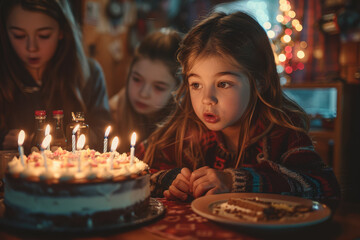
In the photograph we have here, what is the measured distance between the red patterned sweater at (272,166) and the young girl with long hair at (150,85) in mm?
549

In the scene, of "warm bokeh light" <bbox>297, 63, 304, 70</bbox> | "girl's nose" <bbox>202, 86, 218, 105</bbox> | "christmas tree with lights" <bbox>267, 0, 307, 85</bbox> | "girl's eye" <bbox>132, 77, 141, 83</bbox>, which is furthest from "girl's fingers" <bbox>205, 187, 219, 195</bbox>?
"warm bokeh light" <bbox>297, 63, 304, 70</bbox>

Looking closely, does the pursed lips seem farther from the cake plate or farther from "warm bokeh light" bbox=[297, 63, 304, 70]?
"warm bokeh light" bbox=[297, 63, 304, 70]

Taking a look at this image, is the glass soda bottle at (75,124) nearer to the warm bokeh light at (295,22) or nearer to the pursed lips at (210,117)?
the pursed lips at (210,117)

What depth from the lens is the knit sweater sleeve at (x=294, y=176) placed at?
130 centimetres

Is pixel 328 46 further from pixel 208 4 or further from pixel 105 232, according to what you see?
pixel 105 232

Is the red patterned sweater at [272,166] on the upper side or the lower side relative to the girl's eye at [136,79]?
lower

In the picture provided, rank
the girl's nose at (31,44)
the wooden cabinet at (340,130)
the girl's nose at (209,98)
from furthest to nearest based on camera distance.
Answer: the wooden cabinet at (340,130)
the girl's nose at (31,44)
the girl's nose at (209,98)

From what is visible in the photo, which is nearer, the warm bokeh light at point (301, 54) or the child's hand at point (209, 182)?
the child's hand at point (209, 182)

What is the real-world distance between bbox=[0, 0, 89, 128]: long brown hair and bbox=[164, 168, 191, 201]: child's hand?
1191mm

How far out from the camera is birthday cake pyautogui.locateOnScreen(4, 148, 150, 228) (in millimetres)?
957

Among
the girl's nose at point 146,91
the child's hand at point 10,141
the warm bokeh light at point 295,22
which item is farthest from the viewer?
the warm bokeh light at point 295,22

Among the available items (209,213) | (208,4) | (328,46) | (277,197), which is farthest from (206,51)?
(208,4)

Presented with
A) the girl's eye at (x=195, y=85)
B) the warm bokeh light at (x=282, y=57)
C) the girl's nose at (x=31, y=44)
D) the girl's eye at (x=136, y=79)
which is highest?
the warm bokeh light at (x=282, y=57)

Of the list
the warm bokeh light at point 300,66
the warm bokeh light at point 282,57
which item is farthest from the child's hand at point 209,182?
the warm bokeh light at point 300,66
